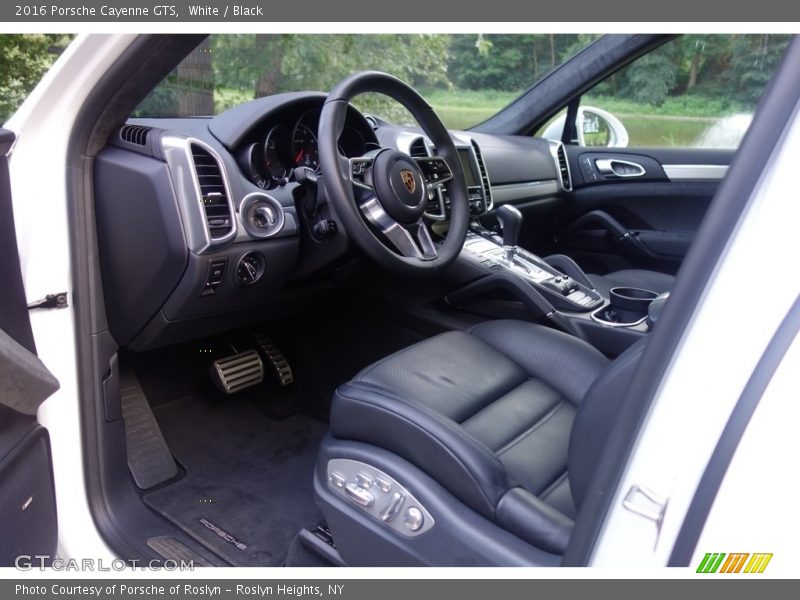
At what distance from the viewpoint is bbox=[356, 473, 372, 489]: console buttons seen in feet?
4.17

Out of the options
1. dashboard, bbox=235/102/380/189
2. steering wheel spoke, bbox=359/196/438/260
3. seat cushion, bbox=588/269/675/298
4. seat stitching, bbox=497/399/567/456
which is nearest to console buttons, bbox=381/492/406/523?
seat stitching, bbox=497/399/567/456

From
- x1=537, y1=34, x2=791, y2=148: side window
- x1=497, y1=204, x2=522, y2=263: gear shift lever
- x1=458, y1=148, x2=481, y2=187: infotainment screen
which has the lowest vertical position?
x1=497, y1=204, x2=522, y2=263: gear shift lever

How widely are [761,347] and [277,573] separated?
0.81 metres

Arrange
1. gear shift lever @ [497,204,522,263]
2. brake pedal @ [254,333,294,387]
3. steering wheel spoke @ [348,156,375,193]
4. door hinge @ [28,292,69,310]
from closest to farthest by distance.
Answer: door hinge @ [28,292,69,310]
steering wheel spoke @ [348,156,375,193]
brake pedal @ [254,333,294,387]
gear shift lever @ [497,204,522,263]

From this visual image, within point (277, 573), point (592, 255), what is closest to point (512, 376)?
point (277, 573)

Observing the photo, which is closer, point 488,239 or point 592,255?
point 488,239

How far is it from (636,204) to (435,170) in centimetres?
162

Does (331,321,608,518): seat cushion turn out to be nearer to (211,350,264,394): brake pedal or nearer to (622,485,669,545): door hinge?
(622,485,669,545): door hinge

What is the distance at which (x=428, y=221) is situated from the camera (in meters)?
1.99

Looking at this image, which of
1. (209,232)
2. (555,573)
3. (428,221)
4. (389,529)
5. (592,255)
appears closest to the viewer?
(555,573)

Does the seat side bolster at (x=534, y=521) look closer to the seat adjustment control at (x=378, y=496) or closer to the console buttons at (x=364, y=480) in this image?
the seat adjustment control at (x=378, y=496)

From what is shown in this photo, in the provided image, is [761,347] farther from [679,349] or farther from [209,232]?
[209,232]

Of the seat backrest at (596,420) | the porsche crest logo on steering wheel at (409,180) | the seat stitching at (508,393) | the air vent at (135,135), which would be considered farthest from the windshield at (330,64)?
the seat backrest at (596,420)

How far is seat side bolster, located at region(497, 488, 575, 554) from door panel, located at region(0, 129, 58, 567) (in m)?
0.84
